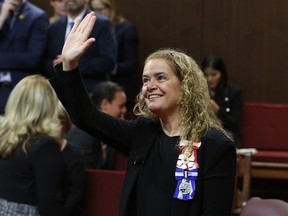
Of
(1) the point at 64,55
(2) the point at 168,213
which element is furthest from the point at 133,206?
(1) the point at 64,55

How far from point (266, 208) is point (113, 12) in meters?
4.03

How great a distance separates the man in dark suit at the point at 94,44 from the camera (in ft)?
18.7

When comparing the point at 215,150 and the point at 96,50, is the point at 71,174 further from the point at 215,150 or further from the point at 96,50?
the point at 96,50

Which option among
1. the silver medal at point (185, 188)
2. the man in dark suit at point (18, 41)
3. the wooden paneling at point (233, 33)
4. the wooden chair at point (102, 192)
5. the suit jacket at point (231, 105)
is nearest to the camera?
the silver medal at point (185, 188)

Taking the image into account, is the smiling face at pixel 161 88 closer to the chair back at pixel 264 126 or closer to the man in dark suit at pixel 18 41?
the man in dark suit at pixel 18 41

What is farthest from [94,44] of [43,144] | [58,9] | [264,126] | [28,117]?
[43,144]

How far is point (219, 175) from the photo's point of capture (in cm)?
255

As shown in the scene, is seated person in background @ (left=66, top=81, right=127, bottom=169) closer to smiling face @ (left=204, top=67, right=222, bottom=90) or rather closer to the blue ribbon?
smiling face @ (left=204, top=67, right=222, bottom=90)

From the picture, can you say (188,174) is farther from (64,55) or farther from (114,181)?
(114,181)

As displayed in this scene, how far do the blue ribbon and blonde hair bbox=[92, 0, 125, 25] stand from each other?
396cm

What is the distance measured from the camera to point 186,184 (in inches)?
98.9

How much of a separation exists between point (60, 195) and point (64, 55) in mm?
1355

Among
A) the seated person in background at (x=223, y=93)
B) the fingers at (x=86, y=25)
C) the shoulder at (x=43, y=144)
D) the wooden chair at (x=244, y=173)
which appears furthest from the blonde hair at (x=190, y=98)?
the seated person in background at (x=223, y=93)

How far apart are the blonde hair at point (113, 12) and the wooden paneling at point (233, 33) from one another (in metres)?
0.55
